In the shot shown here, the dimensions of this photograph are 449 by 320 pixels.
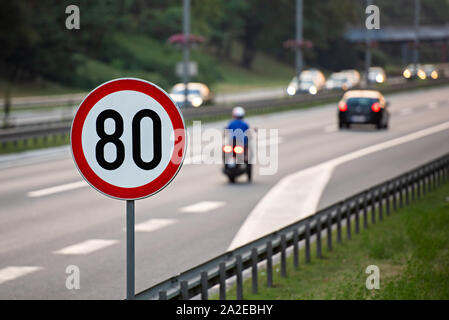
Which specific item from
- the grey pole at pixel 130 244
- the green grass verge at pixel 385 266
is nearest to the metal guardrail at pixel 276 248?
the green grass verge at pixel 385 266

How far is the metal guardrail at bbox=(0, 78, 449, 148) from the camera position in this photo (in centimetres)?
2981

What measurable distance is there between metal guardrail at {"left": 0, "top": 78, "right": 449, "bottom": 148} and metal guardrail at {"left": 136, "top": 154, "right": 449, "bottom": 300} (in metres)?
14.1

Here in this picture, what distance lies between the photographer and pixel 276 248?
11695 millimetres

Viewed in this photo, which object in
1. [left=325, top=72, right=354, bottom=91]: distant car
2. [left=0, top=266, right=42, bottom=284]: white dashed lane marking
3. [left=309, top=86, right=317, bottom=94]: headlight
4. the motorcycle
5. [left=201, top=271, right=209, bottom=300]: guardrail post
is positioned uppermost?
[left=325, top=72, right=354, bottom=91]: distant car

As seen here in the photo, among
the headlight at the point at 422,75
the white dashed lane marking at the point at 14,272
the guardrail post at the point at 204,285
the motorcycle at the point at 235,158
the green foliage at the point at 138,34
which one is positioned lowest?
the white dashed lane marking at the point at 14,272

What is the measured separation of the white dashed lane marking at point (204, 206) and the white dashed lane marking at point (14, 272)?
5.69 meters

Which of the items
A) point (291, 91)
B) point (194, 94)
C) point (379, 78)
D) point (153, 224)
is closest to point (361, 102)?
point (194, 94)

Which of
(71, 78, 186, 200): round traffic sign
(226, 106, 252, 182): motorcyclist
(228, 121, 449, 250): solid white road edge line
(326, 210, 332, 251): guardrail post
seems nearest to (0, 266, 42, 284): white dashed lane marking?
(228, 121, 449, 250): solid white road edge line

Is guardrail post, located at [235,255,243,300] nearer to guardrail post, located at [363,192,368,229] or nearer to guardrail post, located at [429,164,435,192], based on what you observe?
guardrail post, located at [363,192,368,229]

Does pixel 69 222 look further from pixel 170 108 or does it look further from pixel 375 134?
pixel 375 134

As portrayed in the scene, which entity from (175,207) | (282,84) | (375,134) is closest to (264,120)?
(375,134)

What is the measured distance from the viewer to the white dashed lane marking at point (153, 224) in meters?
16.1

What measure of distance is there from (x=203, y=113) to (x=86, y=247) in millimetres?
28132

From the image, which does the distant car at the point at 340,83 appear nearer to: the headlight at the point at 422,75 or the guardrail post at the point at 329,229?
the headlight at the point at 422,75
